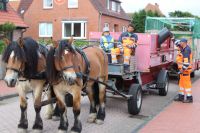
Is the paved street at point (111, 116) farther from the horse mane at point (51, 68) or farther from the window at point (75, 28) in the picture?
the window at point (75, 28)

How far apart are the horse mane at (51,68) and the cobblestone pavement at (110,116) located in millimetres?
1425

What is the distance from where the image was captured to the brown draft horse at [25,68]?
661 centimetres

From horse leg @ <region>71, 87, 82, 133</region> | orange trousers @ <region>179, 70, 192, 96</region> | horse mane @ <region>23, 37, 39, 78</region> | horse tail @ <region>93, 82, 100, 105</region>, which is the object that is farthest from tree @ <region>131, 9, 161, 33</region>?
horse mane @ <region>23, 37, 39, 78</region>

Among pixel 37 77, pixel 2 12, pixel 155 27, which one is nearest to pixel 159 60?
Result: pixel 37 77

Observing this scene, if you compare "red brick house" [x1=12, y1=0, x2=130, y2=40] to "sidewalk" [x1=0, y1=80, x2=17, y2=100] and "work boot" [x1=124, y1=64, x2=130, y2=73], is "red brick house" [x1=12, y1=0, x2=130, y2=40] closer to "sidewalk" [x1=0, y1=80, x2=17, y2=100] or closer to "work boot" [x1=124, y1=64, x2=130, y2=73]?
"sidewalk" [x1=0, y1=80, x2=17, y2=100]

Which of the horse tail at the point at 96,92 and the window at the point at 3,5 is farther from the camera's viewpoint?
the window at the point at 3,5

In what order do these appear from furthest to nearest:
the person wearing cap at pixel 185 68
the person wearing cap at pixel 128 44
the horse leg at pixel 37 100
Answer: the person wearing cap at pixel 185 68 < the person wearing cap at pixel 128 44 < the horse leg at pixel 37 100

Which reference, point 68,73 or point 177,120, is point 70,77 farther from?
point 177,120

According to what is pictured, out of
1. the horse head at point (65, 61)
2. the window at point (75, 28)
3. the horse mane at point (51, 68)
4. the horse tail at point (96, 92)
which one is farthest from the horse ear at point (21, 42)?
the window at point (75, 28)

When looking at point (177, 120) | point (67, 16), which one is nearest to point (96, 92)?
point (177, 120)

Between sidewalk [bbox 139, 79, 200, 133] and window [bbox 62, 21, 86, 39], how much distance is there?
92.4ft

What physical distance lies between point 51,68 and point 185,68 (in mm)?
5952

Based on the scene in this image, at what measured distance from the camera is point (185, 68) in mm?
11680

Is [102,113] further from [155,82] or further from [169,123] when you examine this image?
[155,82]
